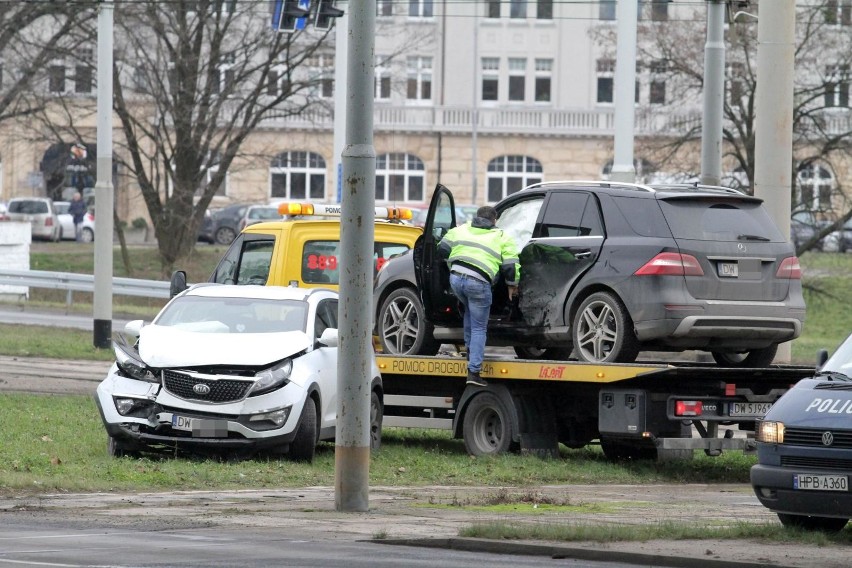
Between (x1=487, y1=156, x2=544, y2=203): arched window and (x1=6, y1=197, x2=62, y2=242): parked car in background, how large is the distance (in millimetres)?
20984

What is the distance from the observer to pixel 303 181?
7394 centimetres

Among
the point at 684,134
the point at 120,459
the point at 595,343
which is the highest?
the point at 684,134

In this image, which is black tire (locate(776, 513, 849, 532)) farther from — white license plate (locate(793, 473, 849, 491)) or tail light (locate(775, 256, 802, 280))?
tail light (locate(775, 256, 802, 280))

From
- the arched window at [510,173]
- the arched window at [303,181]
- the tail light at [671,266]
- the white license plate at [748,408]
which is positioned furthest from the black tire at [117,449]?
the arched window at [510,173]

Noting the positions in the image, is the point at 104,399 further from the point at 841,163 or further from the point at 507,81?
the point at 507,81

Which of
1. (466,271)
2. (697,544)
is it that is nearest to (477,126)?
(466,271)

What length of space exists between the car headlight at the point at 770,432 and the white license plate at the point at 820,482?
315mm

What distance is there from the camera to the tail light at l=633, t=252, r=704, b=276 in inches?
577

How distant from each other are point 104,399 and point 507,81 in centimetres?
6007

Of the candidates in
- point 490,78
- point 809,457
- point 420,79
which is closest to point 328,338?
point 809,457

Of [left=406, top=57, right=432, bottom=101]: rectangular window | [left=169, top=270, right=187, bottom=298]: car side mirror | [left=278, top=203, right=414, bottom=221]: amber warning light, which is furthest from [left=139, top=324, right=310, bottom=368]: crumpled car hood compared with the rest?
[left=406, top=57, right=432, bottom=101]: rectangular window

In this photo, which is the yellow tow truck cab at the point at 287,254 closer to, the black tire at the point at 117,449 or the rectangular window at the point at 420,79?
the black tire at the point at 117,449

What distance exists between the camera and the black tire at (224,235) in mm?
62000

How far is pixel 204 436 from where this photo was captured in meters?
14.7
